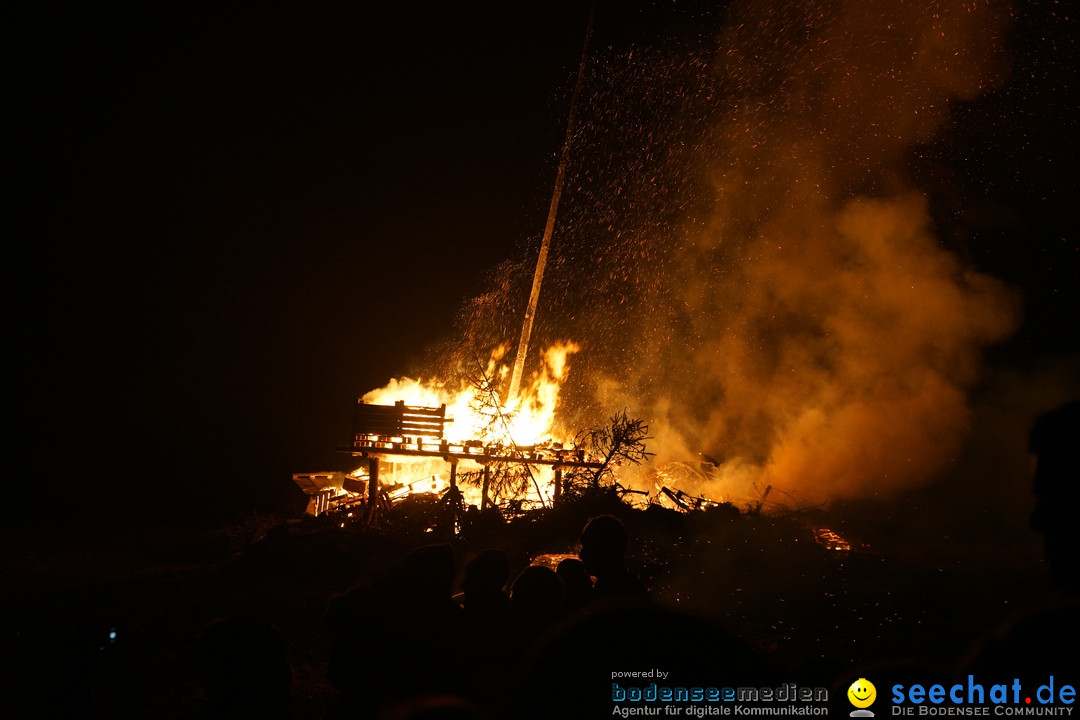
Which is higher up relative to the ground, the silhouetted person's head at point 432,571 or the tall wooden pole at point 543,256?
the tall wooden pole at point 543,256

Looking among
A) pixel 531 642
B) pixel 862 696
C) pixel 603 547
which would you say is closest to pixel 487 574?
pixel 531 642

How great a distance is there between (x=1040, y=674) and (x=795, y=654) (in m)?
5.01

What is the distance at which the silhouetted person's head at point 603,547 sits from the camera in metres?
3.54

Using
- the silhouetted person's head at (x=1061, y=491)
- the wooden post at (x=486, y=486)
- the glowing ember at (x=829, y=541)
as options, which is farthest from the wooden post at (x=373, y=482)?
the silhouetted person's head at (x=1061, y=491)

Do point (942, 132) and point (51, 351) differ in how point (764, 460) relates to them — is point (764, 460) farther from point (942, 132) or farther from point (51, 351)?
point (51, 351)

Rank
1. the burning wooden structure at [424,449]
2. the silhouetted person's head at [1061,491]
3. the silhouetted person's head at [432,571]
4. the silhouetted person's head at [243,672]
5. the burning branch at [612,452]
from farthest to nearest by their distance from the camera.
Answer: the burning wooden structure at [424,449]
the burning branch at [612,452]
the silhouetted person's head at [432,571]
the silhouetted person's head at [243,672]
the silhouetted person's head at [1061,491]

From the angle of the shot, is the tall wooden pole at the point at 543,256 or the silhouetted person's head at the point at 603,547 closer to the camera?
the silhouetted person's head at the point at 603,547

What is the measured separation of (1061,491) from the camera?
5.56 feet

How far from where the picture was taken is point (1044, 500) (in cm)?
175

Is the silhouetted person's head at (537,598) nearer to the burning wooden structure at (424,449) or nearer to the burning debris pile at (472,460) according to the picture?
the burning debris pile at (472,460)

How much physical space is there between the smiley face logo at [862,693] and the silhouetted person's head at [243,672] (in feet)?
6.19

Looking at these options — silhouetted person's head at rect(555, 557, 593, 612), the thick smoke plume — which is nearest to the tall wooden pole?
the thick smoke plume

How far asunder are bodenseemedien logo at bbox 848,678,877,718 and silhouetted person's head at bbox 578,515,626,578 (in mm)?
2242

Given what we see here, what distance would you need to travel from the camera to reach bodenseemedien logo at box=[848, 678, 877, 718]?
1.27 m
